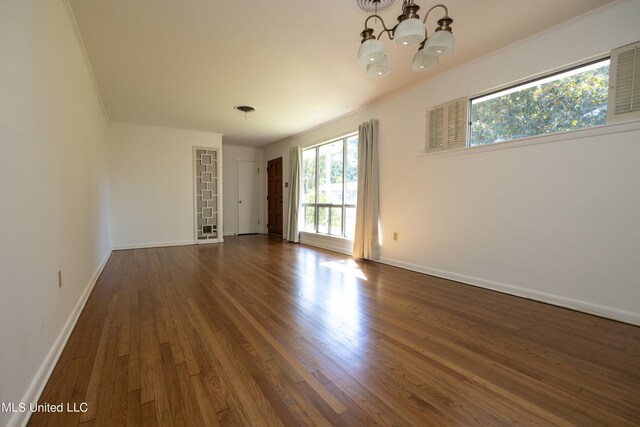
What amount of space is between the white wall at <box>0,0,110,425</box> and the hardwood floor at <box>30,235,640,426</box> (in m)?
0.23

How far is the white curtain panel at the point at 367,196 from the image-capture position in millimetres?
4484

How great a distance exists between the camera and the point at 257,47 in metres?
2.89

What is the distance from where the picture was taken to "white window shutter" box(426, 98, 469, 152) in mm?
3370

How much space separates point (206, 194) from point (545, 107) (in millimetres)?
6220

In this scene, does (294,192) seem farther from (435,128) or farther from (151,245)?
(435,128)

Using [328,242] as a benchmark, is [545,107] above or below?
above

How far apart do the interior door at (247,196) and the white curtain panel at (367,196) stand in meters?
4.36

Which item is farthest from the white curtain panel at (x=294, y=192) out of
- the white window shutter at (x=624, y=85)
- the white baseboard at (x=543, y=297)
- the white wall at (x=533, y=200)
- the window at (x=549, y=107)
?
the white window shutter at (x=624, y=85)

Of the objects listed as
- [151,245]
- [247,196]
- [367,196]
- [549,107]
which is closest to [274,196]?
[247,196]

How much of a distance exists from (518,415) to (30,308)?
239 centimetres

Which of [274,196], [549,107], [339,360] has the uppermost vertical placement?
[549,107]

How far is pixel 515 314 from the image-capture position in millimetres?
2445

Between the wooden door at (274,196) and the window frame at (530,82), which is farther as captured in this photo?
the wooden door at (274,196)

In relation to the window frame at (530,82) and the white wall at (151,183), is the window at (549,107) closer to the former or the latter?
the window frame at (530,82)
